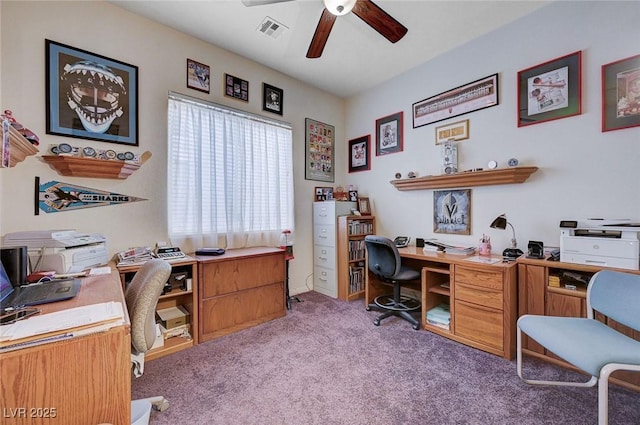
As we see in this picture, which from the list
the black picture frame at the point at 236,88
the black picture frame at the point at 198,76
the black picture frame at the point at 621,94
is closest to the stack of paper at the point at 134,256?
the black picture frame at the point at 198,76

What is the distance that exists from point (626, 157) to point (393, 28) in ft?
6.37

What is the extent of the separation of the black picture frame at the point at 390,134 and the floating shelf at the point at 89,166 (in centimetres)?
278

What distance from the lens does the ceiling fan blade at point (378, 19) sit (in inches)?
69.6

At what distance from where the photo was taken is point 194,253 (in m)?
2.55

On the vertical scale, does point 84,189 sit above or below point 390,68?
below

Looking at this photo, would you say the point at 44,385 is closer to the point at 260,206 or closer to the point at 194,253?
the point at 194,253

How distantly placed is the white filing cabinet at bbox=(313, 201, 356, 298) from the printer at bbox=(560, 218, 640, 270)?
212cm

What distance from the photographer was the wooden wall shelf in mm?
1299

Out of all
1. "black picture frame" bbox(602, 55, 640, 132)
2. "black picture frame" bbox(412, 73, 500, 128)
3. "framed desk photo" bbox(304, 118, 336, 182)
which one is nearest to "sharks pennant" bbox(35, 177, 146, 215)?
"framed desk photo" bbox(304, 118, 336, 182)

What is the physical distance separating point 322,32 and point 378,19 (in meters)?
0.42

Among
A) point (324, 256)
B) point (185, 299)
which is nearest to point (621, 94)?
point (324, 256)

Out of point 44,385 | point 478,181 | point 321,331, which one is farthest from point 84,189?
point 478,181

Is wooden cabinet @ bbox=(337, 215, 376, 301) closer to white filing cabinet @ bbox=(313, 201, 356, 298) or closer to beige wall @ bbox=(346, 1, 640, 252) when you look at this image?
white filing cabinet @ bbox=(313, 201, 356, 298)

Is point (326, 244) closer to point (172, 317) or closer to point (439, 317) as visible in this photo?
point (439, 317)
